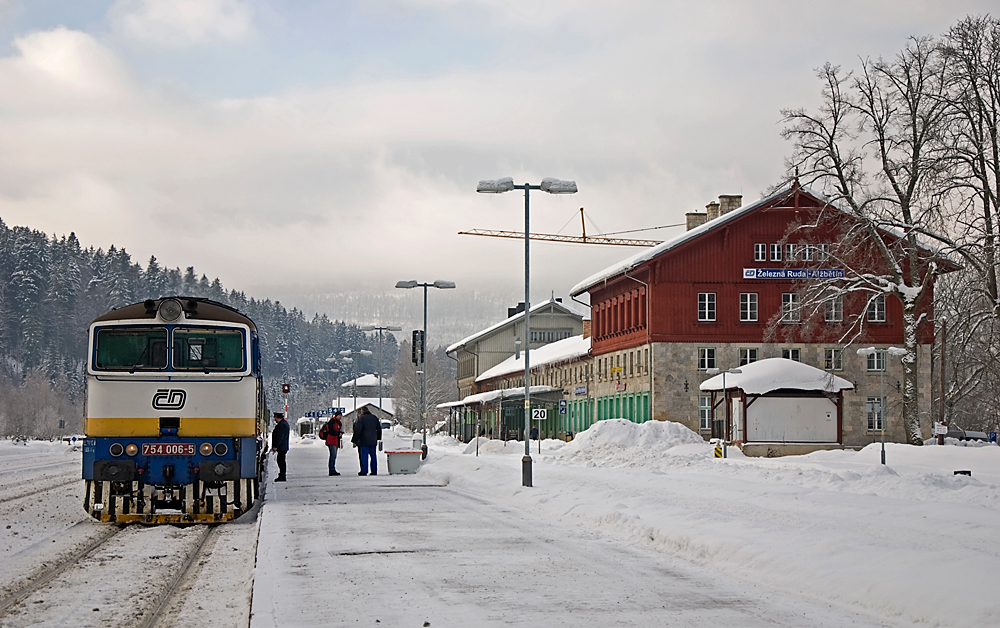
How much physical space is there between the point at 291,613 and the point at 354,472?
24284 mm

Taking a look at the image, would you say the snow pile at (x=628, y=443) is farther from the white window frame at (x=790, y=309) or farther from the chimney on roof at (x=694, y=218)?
the chimney on roof at (x=694, y=218)

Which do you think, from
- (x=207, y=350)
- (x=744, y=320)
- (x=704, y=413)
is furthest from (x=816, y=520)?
(x=744, y=320)

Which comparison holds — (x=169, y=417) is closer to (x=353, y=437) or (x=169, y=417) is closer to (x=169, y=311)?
(x=169, y=311)

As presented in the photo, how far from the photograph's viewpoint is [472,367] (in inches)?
4094

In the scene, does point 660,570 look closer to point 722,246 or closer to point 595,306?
point 722,246

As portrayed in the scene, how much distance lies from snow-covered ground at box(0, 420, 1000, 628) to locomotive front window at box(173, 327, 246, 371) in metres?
2.57

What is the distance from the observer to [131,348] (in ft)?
57.2

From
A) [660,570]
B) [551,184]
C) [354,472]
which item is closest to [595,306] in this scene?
[354,472]

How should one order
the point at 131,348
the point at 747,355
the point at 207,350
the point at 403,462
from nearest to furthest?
the point at 131,348 → the point at 207,350 → the point at 403,462 → the point at 747,355

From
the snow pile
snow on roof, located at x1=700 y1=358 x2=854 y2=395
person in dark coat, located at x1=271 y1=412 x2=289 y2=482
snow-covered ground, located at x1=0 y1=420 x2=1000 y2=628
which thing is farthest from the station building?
person in dark coat, located at x1=271 y1=412 x2=289 y2=482

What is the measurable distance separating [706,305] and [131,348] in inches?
1519

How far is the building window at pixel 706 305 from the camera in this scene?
52.7m

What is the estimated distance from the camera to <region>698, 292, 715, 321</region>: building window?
173 ft

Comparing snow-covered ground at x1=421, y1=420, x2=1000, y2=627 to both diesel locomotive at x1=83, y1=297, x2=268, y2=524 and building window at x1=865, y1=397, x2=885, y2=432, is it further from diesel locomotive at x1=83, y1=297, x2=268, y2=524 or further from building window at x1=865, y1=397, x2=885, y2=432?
building window at x1=865, y1=397, x2=885, y2=432
